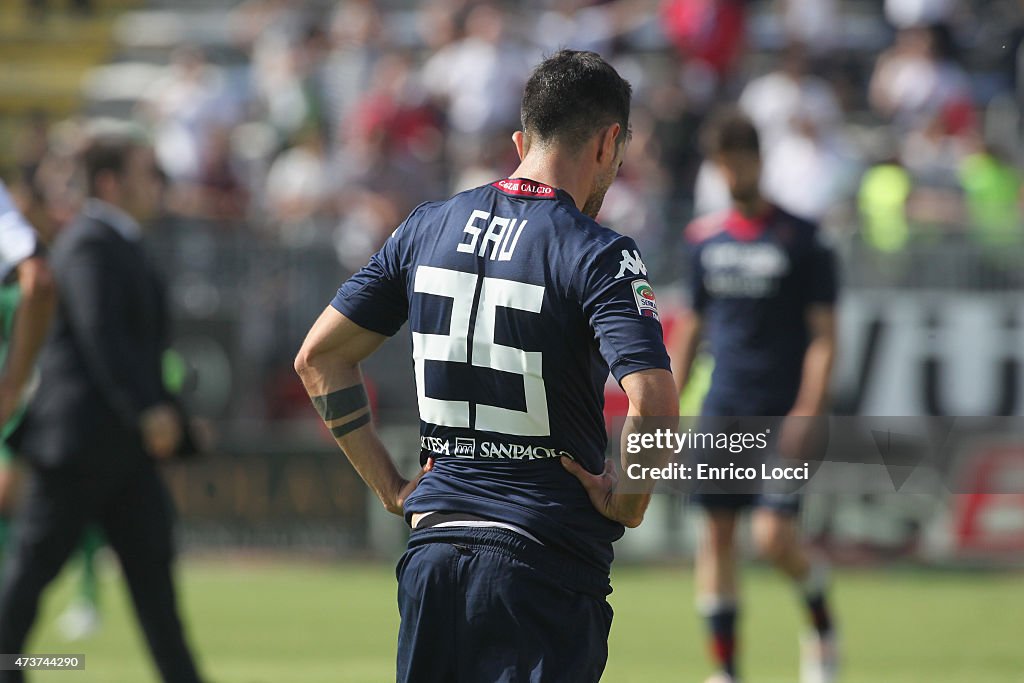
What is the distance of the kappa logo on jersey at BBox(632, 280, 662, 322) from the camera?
379 cm

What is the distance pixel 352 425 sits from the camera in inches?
173

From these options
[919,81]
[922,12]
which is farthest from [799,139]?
[922,12]

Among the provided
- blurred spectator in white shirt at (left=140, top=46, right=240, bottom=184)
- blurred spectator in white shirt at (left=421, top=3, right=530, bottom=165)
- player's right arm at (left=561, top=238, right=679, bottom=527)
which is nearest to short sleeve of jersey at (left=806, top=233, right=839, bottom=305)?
player's right arm at (left=561, top=238, right=679, bottom=527)

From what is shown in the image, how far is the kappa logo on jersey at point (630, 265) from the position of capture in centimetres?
381

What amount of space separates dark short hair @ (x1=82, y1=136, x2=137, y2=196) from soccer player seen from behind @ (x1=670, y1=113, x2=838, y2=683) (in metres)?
3.06

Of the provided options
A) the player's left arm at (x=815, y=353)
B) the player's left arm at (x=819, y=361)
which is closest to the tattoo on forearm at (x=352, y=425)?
the player's left arm at (x=815, y=353)

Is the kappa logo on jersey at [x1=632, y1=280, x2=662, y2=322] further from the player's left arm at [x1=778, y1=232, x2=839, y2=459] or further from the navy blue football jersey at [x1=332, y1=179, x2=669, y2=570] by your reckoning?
the player's left arm at [x1=778, y1=232, x2=839, y2=459]

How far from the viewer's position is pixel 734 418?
323 inches

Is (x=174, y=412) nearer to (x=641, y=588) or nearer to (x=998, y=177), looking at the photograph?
(x=641, y=588)

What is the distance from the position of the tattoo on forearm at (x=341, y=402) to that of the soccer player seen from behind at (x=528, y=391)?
297 mm

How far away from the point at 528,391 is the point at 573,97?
799 mm

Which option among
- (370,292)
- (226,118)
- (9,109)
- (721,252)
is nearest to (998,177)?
(721,252)

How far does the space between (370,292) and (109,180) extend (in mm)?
3162

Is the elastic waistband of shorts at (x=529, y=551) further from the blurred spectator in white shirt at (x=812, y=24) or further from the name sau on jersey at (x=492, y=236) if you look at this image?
the blurred spectator in white shirt at (x=812, y=24)
